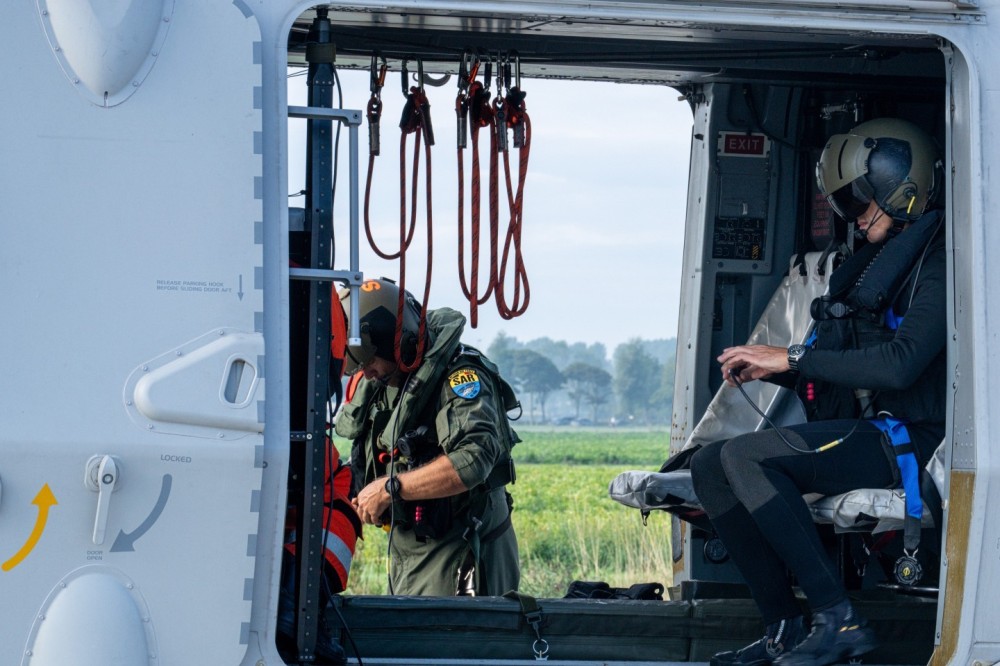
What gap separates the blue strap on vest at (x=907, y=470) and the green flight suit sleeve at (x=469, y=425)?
4.42 feet

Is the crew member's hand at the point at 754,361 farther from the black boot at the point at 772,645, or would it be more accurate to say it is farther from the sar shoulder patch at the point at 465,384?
the sar shoulder patch at the point at 465,384

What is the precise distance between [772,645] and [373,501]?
62.2 inches

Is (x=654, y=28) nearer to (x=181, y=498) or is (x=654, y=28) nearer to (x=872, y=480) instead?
(x=872, y=480)

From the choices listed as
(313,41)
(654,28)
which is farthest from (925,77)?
(313,41)

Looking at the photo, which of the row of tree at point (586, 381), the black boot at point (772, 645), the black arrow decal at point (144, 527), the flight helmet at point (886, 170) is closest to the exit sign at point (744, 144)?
the flight helmet at point (886, 170)

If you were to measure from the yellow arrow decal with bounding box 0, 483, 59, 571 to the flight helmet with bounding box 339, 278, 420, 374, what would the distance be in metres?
1.73

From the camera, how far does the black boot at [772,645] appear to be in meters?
3.65

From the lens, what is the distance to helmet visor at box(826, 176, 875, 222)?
395 centimetres

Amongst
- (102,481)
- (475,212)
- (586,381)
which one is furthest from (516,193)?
(586,381)

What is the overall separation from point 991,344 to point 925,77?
1.56m

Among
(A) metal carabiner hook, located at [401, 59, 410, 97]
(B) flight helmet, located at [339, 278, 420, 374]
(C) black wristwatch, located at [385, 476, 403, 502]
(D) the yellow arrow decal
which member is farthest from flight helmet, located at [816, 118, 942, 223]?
(D) the yellow arrow decal

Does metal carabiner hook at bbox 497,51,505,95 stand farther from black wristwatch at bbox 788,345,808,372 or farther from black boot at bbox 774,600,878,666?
black boot at bbox 774,600,878,666

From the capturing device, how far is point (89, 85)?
2.96m

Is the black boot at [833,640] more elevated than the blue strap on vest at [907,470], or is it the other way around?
the blue strap on vest at [907,470]
